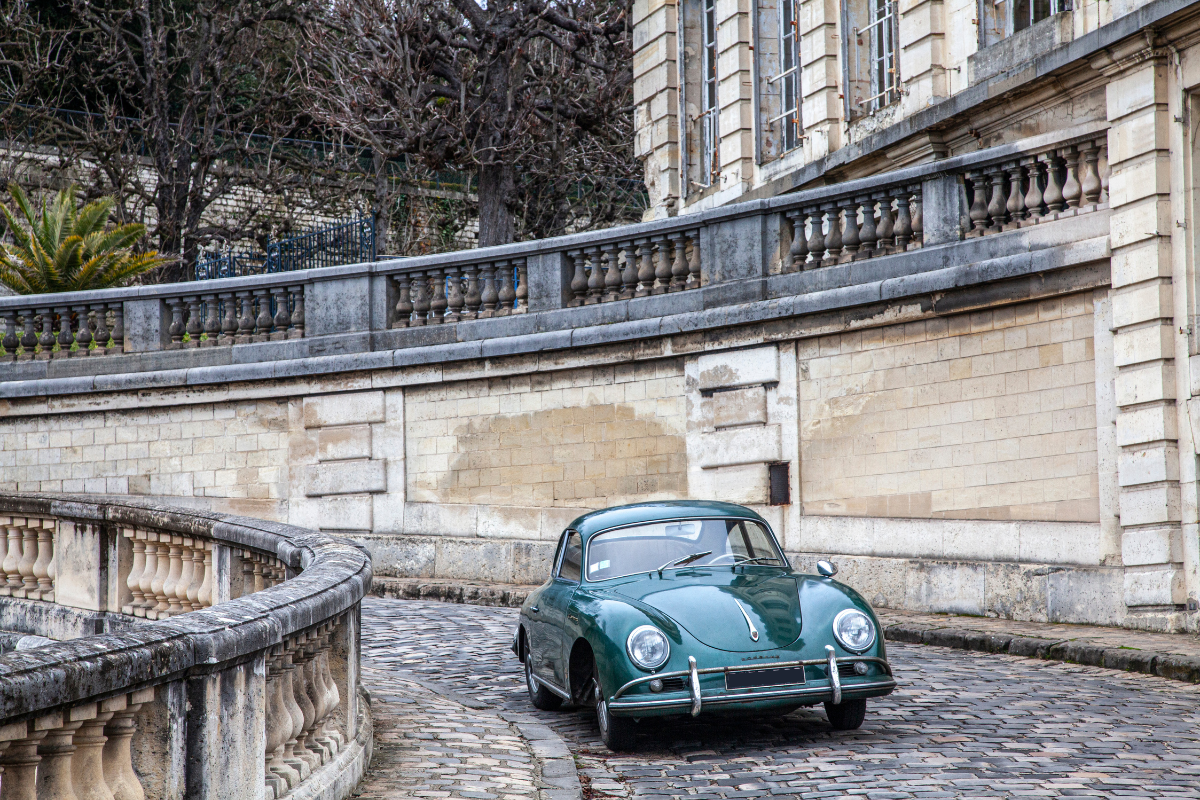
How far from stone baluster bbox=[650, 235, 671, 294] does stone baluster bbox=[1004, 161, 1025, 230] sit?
12.5 ft

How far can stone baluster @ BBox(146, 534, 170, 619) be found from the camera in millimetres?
9570

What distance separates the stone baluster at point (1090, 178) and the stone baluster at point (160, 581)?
25.2 feet

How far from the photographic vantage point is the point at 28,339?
687 inches

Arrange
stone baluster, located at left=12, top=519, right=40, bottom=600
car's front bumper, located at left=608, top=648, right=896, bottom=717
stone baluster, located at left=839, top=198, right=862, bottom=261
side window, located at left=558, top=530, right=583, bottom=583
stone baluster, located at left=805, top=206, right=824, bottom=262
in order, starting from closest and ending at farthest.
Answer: car's front bumper, located at left=608, top=648, right=896, bottom=717 → side window, located at left=558, top=530, right=583, bottom=583 → stone baluster, located at left=12, top=519, right=40, bottom=600 → stone baluster, located at left=839, top=198, right=862, bottom=261 → stone baluster, located at left=805, top=206, right=824, bottom=262

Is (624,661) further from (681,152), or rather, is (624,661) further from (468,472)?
(681,152)

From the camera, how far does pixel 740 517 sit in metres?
8.38

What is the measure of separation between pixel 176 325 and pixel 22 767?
14406 millimetres

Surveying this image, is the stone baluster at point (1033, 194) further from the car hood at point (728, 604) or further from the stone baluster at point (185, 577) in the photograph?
the stone baluster at point (185, 577)

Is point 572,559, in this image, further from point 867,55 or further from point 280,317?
point 867,55

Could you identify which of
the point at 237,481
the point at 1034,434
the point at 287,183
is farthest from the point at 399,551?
the point at 287,183

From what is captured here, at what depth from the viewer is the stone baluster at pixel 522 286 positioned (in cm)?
1520

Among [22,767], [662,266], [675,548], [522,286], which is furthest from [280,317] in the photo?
[22,767]

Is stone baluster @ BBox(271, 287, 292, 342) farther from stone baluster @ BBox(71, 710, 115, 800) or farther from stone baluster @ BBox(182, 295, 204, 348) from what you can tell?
stone baluster @ BBox(71, 710, 115, 800)

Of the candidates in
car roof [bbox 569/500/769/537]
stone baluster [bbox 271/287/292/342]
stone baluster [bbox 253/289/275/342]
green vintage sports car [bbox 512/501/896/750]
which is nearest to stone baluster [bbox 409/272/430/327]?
stone baluster [bbox 271/287/292/342]
